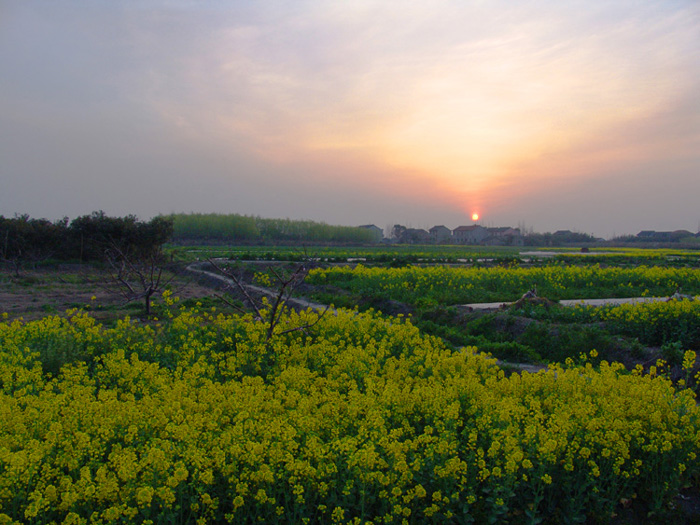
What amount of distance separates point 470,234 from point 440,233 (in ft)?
30.1

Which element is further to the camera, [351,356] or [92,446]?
[351,356]

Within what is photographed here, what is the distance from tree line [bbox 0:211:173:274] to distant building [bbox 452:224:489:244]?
9649 centimetres

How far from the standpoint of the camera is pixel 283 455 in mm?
3930

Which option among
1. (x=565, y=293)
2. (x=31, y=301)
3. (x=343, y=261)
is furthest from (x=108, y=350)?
(x=343, y=261)

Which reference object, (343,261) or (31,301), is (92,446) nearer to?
(31,301)

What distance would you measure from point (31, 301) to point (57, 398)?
465 inches

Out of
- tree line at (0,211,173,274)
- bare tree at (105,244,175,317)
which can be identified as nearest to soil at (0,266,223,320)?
bare tree at (105,244,175,317)

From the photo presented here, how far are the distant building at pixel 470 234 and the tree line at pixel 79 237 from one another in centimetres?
9649

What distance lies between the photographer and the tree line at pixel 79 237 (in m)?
26.3

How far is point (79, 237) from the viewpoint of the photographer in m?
29.1

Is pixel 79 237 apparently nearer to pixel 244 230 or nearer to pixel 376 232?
pixel 244 230

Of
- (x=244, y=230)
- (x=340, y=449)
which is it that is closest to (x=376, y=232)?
(x=244, y=230)

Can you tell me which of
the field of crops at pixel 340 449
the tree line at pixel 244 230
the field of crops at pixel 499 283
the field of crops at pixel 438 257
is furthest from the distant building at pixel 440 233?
the field of crops at pixel 340 449

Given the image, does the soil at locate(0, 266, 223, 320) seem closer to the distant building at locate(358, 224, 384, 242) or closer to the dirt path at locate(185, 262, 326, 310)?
the dirt path at locate(185, 262, 326, 310)
